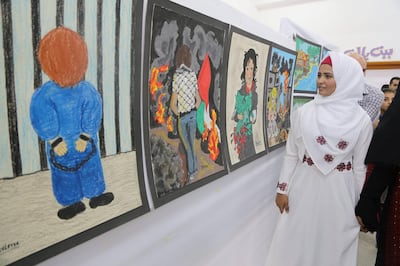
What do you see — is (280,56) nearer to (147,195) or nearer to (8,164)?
(147,195)

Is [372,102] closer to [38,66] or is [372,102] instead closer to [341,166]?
[341,166]

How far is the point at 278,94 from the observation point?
1.76m

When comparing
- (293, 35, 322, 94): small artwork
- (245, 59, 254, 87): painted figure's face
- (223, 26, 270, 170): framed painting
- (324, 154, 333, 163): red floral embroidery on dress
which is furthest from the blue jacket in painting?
(293, 35, 322, 94): small artwork

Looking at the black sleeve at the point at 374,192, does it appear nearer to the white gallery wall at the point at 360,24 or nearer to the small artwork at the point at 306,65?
the small artwork at the point at 306,65

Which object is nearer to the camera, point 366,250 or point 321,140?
point 321,140

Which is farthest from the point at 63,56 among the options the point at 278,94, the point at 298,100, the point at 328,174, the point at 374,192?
the point at 298,100

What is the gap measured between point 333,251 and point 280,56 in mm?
1132

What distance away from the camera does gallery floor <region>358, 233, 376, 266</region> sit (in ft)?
6.97

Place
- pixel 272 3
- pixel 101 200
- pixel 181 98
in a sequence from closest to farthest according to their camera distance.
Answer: pixel 101 200, pixel 181 98, pixel 272 3

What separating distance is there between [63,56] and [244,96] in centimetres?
95

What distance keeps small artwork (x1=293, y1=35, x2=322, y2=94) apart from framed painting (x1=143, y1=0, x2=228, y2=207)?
1102 millimetres

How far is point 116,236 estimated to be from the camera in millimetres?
788

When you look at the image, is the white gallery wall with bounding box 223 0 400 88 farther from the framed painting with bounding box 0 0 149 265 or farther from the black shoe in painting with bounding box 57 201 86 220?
the black shoe in painting with bounding box 57 201 86 220

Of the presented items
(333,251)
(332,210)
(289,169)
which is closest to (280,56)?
(289,169)
